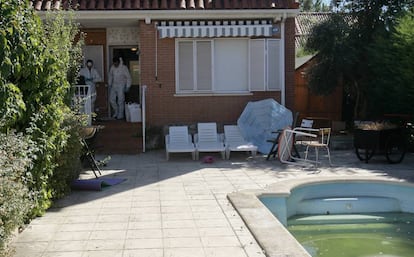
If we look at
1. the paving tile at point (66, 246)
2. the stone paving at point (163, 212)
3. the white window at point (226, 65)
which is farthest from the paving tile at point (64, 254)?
the white window at point (226, 65)

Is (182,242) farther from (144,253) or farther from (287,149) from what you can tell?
(287,149)

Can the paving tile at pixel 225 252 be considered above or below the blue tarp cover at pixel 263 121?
below

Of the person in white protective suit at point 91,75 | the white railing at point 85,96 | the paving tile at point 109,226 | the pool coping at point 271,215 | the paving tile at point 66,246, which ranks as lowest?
the paving tile at point 66,246

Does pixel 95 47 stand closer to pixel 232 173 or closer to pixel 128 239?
pixel 232 173

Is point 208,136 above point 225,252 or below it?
above

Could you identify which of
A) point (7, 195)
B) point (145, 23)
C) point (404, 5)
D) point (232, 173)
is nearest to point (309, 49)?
point (404, 5)

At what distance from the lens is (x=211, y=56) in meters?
18.4

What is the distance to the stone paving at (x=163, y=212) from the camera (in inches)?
285

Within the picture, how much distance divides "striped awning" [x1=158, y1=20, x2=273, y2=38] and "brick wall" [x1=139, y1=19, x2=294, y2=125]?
0.70 m

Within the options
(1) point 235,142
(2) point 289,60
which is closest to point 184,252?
(1) point 235,142

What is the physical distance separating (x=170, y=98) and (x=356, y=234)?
32.4 feet

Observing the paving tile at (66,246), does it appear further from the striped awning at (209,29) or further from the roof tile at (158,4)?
the roof tile at (158,4)

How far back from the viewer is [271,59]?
18.6 metres

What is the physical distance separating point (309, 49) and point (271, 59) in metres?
2.11
